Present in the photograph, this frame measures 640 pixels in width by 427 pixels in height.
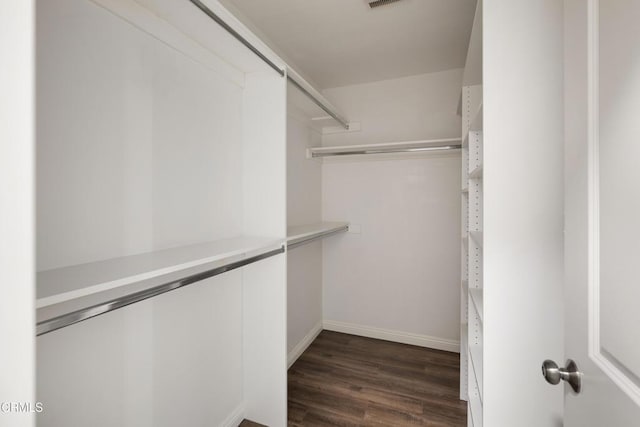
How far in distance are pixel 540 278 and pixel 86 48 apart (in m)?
1.83

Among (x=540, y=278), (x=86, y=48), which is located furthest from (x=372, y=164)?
(x=86, y=48)

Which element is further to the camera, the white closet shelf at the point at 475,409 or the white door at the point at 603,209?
the white closet shelf at the point at 475,409

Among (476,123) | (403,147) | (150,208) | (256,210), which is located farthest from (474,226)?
(150,208)

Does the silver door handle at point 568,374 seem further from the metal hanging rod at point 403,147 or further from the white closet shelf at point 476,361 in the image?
the metal hanging rod at point 403,147

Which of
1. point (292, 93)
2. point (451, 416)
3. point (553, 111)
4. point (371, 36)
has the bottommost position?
point (451, 416)

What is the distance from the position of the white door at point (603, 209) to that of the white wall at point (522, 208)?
1.07 ft

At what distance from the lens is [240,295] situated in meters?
1.80

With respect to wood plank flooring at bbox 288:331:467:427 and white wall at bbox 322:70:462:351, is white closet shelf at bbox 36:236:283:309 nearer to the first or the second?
wood plank flooring at bbox 288:331:467:427

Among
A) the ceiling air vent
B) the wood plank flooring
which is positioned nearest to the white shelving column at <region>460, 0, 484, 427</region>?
the wood plank flooring

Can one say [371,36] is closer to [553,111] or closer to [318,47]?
[318,47]

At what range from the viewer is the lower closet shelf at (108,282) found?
0.69 metres
